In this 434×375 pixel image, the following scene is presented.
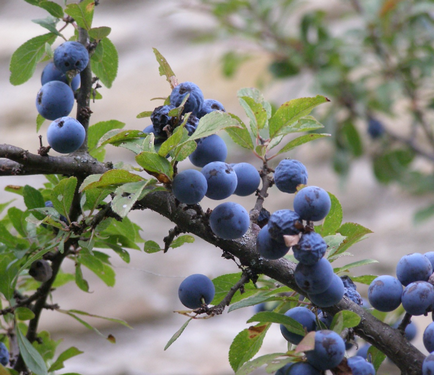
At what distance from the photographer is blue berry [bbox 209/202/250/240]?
40 cm

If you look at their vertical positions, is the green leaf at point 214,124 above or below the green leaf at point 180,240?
above

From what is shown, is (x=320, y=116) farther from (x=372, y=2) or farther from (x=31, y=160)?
(x=31, y=160)

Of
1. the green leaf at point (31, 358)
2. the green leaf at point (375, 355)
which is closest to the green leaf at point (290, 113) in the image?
the green leaf at point (375, 355)

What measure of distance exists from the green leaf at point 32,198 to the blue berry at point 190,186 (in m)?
0.21

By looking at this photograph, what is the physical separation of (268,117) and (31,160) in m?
0.24

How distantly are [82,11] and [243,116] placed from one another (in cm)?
145

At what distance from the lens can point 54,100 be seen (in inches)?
19.2

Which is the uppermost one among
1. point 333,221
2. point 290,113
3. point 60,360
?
point 290,113

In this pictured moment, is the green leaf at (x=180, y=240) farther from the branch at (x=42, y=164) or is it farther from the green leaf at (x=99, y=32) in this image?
the green leaf at (x=99, y=32)

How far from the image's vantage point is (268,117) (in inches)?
20.6

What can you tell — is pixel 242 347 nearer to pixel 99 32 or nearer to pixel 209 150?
pixel 209 150

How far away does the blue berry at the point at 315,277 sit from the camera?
399mm

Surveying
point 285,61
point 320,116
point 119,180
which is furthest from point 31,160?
point 320,116

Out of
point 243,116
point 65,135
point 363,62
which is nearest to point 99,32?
point 65,135
